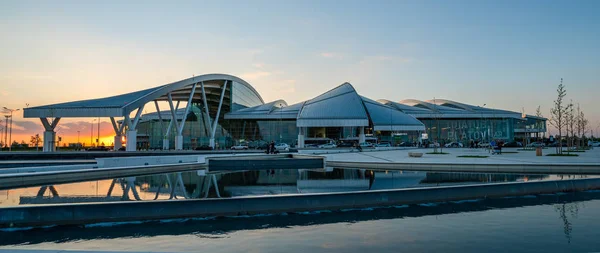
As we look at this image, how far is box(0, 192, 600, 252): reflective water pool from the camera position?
7672 mm

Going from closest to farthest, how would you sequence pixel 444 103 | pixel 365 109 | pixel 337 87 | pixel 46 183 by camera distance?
pixel 46 183
pixel 365 109
pixel 337 87
pixel 444 103

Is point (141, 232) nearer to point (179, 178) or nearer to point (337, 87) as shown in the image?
point (179, 178)

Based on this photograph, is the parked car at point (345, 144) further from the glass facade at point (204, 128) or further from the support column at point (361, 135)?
the glass facade at point (204, 128)

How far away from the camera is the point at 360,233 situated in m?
8.72

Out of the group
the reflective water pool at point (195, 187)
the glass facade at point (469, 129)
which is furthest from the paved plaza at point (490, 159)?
the glass facade at point (469, 129)

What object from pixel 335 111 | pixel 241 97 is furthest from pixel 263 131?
pixel 335 111

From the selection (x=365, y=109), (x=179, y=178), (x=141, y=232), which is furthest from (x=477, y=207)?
(x=365, y=109)

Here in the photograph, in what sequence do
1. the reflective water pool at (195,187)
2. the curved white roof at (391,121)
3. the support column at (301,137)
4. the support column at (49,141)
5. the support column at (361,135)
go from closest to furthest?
the reflective water pool at (195,187) < the support column at (49,141) < the support column at (301,137) < the support column at (361,135) < the curved white roof at (391,121)

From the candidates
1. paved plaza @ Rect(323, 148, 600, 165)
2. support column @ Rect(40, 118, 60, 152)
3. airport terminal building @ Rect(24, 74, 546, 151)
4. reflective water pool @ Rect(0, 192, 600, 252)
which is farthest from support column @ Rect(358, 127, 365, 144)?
reflective water pool @ Rect(0, 192, 600, 252)

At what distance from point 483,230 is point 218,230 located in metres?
5.61

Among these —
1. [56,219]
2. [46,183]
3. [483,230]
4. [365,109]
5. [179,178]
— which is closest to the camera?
[483,230]

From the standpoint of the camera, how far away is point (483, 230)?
886 centimetres

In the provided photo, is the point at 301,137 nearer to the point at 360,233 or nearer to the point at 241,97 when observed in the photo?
the point at 241,97

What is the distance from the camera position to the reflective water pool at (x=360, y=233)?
7672mm
